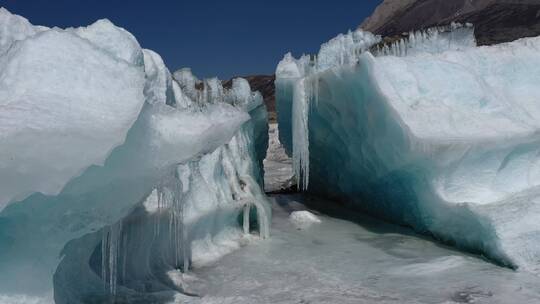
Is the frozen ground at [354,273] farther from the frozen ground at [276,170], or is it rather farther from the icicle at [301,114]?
the frozen ground at [276,170]

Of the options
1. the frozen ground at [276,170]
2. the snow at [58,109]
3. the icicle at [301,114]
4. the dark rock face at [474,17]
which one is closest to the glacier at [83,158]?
the snow at [58,109]

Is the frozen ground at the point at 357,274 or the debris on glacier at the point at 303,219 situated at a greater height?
the debris on glacier at the point at 303,219

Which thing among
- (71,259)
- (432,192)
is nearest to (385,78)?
(432,192)

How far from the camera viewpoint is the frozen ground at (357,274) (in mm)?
6359

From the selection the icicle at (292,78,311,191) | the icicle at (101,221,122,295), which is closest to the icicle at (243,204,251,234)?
the icicle at (292,78,311,191)

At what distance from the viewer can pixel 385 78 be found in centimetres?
937

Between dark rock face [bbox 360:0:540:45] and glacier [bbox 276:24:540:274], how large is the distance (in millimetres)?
72916

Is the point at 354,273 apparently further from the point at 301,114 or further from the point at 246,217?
the point at 301,114

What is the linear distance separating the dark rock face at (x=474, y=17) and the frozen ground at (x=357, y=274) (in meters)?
75.6

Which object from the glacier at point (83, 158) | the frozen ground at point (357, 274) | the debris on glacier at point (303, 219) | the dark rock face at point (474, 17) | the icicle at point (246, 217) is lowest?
the frozen ground at point (357, 274)

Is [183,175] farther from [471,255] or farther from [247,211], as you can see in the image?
[471,255]

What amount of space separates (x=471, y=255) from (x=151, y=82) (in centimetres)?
498

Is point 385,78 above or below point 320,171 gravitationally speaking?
above

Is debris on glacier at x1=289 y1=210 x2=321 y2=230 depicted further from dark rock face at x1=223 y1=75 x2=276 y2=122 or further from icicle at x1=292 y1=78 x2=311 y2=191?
dark rock face at x1=223 y1=75 x2=276 y2=122
